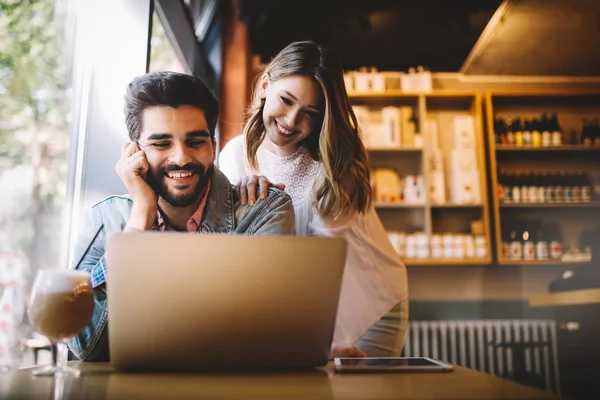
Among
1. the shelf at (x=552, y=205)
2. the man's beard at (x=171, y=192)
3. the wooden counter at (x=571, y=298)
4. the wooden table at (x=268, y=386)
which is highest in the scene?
the shelf at (x=552, y=205)

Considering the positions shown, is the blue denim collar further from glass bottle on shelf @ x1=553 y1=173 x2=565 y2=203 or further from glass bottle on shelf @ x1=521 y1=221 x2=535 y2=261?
glass bottle on shelf @ x1=553 y1=173 x2=565 y2=203

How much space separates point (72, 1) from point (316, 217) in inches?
38.7

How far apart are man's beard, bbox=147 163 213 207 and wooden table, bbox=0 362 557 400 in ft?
1.92

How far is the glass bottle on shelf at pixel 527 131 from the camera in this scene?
12.6 feet

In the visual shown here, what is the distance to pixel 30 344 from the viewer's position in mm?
1714

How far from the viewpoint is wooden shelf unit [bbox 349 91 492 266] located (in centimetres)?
371

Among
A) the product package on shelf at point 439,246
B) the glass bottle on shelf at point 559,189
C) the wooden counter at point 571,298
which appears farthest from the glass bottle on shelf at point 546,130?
the wooden counter at point 571,298

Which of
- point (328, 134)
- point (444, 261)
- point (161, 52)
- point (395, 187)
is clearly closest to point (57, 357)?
point (328, 134)

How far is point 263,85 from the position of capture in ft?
5.32

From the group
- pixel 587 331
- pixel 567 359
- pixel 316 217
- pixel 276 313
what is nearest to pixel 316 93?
pixel 316 217

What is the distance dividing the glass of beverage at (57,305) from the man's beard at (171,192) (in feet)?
1.64

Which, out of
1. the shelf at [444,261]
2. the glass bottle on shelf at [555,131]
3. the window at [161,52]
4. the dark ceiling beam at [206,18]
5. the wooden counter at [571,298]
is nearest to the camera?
the window at [161,52]

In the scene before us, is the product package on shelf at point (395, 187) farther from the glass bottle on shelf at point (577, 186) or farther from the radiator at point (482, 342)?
the glass bottle on shelf at point (577, 186)

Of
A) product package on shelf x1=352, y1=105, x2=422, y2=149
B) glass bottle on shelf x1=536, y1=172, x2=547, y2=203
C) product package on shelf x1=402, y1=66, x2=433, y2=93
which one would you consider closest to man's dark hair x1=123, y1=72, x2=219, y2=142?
product package on shelf x1=352, y1=105, x2=422, y2=149
